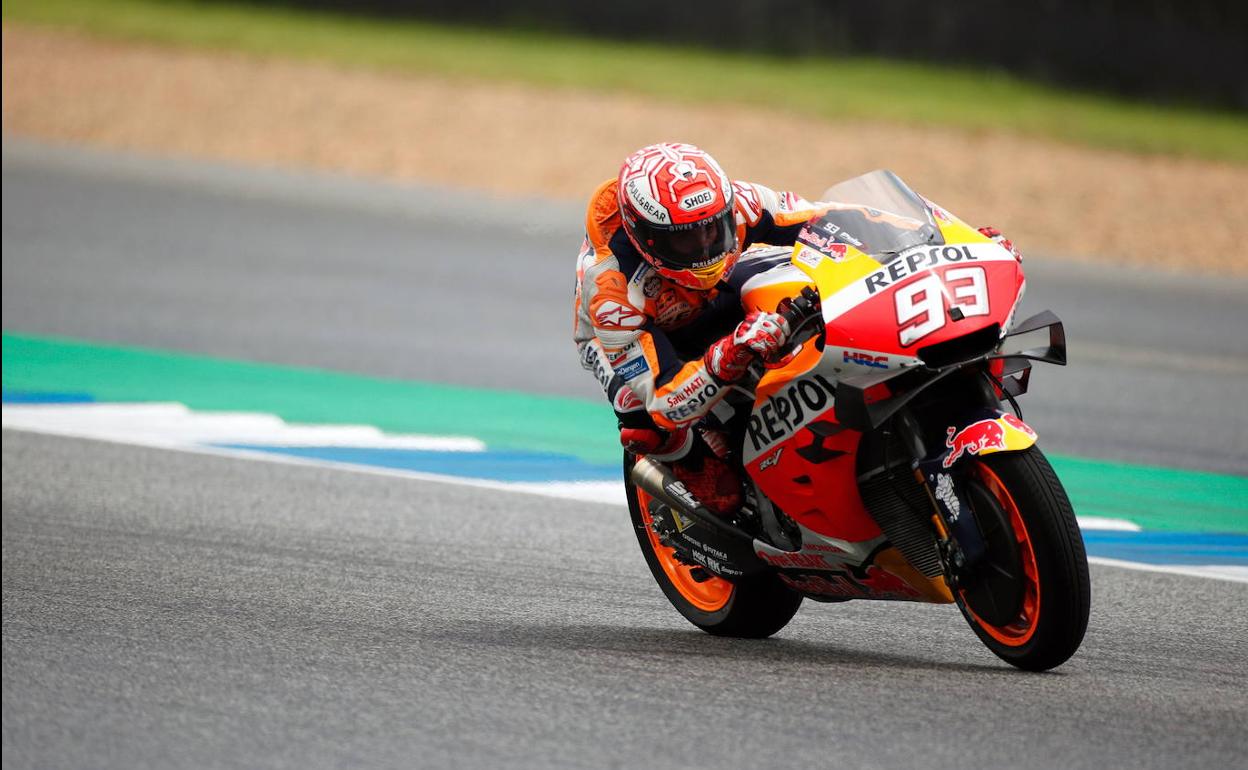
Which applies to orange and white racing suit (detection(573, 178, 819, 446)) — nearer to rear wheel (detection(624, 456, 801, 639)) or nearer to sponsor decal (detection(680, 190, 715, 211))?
sponsor decal (detection(680, 190, 715, 211))

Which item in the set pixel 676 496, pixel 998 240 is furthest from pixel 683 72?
pixel 998 240

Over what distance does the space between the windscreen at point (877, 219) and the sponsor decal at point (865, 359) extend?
0.31 m

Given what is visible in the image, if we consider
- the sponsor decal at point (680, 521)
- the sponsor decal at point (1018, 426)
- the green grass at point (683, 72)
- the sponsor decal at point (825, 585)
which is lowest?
the sponsor decal at point (825, 585)

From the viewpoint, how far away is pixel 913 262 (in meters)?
4.88

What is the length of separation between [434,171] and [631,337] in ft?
47.8

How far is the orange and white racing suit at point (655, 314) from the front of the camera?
5.37 metres

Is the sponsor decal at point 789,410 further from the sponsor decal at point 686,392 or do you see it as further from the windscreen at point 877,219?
the windscreen at point 877,219

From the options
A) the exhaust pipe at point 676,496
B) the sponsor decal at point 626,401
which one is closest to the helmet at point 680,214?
the sponsor decal at point 626,401

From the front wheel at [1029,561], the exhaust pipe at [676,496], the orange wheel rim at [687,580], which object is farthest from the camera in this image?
the orange wheel rim at [687,580]

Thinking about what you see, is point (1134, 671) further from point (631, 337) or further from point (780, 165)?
point (780, 165)

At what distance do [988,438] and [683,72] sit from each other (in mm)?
20810

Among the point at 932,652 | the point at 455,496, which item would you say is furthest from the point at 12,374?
the point at 932,652

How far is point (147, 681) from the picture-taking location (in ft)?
15.9

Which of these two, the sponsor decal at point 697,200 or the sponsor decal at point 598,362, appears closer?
the sponsor decal at point 697,200
